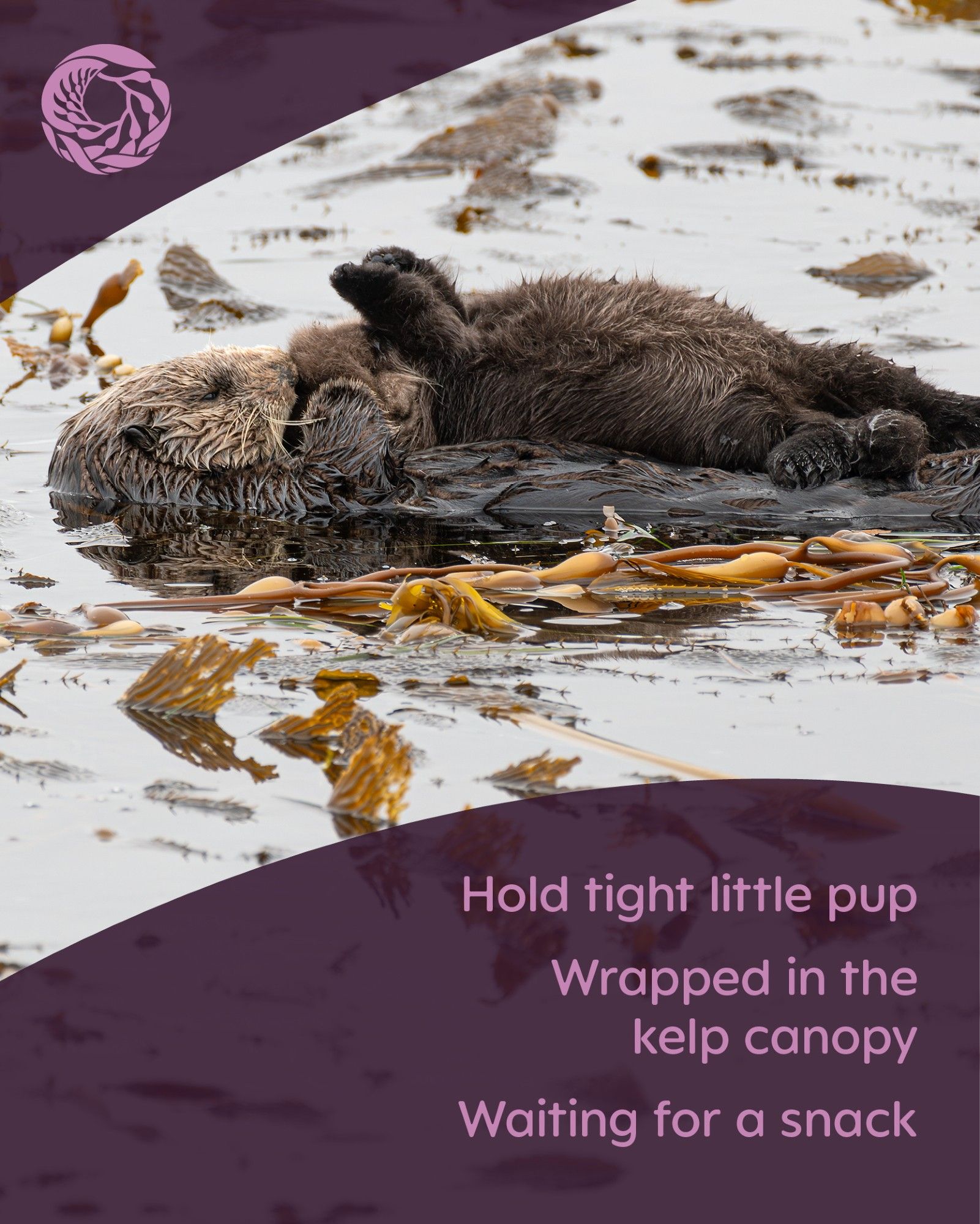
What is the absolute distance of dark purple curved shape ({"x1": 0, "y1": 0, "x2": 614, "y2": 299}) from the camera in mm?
8562

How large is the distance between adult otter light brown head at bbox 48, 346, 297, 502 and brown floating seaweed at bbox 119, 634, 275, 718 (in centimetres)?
186

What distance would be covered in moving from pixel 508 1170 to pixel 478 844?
69cm

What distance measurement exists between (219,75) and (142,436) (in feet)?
21.5

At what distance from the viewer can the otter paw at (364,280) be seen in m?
4.63

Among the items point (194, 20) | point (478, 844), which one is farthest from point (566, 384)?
point (194, 20)

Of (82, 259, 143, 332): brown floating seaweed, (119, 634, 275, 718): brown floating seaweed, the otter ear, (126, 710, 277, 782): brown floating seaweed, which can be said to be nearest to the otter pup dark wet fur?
the otter ear

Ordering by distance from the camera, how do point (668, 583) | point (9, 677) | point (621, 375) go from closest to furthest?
point (9, 677), point (668, 583), point (621, 375)

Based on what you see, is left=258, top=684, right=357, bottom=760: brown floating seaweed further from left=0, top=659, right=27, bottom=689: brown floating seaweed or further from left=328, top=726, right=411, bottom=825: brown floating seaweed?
left=0, top=659, right=27, bottom=689: brown floating seaweed

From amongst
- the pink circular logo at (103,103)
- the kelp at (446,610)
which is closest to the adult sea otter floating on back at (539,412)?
the kelp at (446,610)

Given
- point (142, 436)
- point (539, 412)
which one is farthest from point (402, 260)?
point (142, 436)

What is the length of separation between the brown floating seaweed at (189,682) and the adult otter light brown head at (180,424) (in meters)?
1.86

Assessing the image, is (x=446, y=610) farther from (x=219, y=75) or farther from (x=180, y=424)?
(x=219, y=75)

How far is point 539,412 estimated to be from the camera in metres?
4.71

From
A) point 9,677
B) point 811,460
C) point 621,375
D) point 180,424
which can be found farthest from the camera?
point 180,424
